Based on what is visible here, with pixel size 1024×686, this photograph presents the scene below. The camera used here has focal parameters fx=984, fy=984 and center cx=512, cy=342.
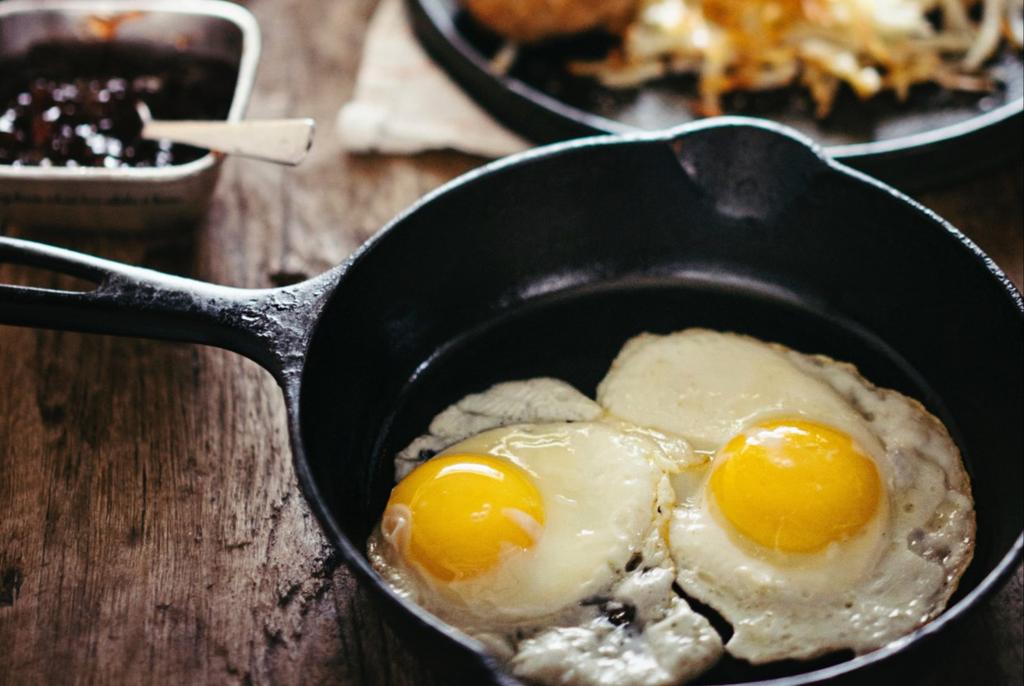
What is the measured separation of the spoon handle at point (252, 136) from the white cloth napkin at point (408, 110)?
0.52 meters

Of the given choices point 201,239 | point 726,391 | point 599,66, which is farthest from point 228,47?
point 726,391

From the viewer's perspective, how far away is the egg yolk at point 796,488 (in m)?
1.71

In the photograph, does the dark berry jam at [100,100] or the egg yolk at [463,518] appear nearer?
the egg yolk at [463,518]

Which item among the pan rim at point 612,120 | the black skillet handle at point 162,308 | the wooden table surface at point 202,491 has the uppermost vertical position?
the pan rim at point 612,120

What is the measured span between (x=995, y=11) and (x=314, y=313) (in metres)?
2.36

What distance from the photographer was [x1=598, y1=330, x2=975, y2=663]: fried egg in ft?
5.43

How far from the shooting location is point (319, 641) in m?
1.81

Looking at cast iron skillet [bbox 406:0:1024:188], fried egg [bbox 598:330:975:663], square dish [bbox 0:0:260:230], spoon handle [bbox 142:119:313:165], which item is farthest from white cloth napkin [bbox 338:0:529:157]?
fried egg [bbox 598:330:975:663]

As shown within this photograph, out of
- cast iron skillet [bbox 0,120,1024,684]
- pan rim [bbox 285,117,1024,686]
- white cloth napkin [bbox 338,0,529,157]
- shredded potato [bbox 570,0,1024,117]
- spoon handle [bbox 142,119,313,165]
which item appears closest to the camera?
pan rim [bbox 285,117,1024,686]

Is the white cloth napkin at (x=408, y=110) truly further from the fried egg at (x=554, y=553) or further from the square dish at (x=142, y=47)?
the fried egg at (x=554, y=553)

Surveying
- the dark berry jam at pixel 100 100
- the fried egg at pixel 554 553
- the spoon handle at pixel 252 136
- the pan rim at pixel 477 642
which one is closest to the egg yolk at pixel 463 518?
the fried egg at pixel 554 553

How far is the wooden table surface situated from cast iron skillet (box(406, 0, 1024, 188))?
173 millimetres

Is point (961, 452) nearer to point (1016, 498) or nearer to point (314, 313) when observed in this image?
point (1016, 498)

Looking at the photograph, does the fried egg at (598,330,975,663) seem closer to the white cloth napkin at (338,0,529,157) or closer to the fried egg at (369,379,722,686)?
the fried egg at (369,379,722,686)
